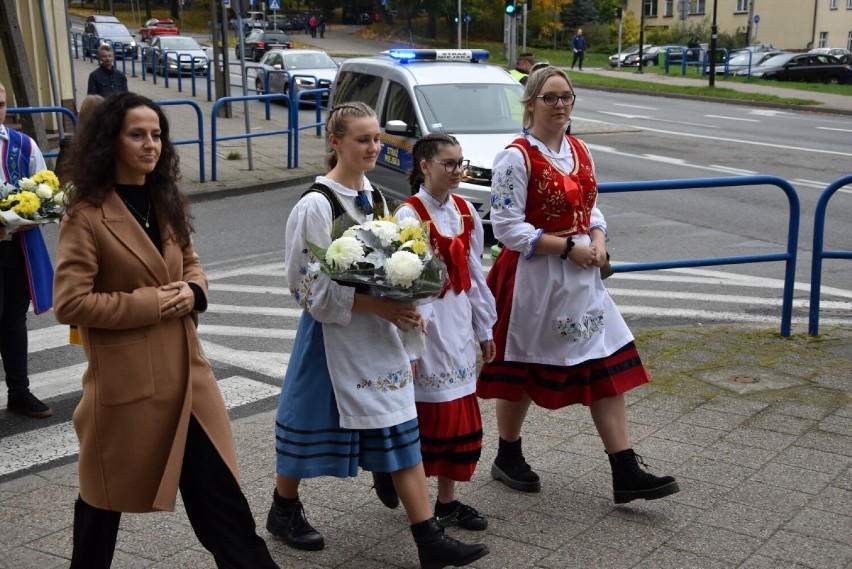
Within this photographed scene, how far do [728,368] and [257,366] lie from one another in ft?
10.2

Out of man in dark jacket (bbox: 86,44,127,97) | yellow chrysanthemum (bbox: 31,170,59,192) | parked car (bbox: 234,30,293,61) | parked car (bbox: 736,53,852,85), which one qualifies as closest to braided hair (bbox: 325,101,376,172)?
yellow chrysanthemum (bbox: 31,170,59,192)

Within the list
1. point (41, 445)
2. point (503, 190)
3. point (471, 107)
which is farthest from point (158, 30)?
point (503, 190)

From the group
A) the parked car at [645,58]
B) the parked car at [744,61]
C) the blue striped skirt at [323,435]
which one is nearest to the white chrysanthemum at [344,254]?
the blue striped skirt at [323,435]

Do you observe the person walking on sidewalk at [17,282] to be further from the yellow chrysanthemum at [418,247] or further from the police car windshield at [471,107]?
the police car windshield at [471,107]

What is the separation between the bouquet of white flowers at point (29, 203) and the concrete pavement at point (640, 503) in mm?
1340

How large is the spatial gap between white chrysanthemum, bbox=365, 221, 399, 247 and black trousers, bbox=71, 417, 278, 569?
2.90 feet

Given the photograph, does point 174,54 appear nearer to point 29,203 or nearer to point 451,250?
point 29,203

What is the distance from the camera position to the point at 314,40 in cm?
6956

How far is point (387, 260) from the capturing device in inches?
144

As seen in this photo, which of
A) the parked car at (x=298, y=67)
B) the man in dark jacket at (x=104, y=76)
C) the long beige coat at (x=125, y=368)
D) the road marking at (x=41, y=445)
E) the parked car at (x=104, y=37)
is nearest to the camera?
the long beige coat at (x=125, y=368)

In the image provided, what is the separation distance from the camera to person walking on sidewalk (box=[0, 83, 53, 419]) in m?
6.06

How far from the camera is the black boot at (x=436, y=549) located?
3.95 meters

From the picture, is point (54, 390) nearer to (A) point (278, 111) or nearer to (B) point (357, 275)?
(B) point (357, 275)

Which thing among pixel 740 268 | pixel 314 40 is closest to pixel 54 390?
pixel 740 268
